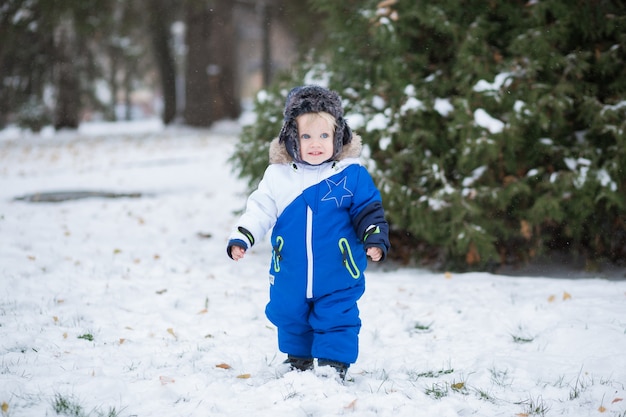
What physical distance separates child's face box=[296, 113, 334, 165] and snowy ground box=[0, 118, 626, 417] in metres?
1.13

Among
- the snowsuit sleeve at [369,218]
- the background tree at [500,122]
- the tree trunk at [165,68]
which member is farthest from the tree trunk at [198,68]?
the snowsuit sleeve at [369,218]

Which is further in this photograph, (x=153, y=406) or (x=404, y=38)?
(x=404, y=38)

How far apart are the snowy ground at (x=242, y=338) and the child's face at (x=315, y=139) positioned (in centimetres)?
113

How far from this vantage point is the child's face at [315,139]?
3330 millimetres

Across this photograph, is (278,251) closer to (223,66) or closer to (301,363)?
(301,363)

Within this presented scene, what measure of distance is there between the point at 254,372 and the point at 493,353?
1.50m

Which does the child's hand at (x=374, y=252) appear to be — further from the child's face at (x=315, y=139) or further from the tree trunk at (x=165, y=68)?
the tree trunk at (x=165, y=68)

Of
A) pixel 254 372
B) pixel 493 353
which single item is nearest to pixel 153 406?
pixel 254 372

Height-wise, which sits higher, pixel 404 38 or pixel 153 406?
pixel 404 38

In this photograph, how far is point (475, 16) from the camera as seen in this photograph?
579 centimetres

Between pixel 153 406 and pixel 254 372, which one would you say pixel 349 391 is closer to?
pixel 254 372

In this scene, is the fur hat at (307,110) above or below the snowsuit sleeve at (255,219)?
above

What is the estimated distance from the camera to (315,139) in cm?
333

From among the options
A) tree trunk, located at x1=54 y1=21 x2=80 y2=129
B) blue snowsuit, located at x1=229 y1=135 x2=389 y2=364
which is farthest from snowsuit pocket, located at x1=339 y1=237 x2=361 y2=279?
tree trunk, located at x1=54 y1=21 x2=80 y2=129
